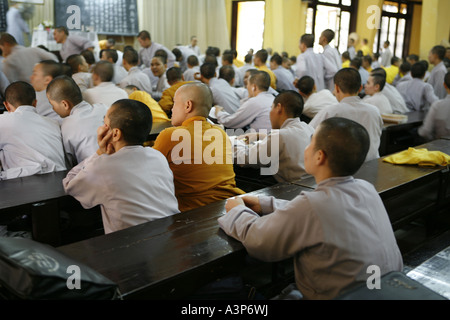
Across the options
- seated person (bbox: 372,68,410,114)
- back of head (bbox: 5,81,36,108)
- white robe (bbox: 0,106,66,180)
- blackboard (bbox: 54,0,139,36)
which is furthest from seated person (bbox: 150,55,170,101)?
blackboard (bbox: 54,0,139,36)

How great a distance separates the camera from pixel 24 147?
8.36ft

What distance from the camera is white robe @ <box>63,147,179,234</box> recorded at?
184cm

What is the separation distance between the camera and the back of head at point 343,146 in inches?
57.4

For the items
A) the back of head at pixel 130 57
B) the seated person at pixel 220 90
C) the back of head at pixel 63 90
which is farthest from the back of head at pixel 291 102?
the back of head at pixel 130 57

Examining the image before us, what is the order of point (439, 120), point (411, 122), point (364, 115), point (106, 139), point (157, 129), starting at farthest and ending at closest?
1. point (411, 122)
2. point (439, 120)
3. point (157, 129)
4. point (364, 115)
5. point (106, 139)

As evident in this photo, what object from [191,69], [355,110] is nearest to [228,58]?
[191,69]

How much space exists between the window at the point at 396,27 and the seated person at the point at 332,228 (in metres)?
14.9

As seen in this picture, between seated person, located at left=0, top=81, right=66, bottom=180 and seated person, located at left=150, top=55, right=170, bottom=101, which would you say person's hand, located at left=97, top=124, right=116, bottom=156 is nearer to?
seated person, located at left=0, top=81, right=66, bottom=180

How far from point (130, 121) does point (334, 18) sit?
12597mm

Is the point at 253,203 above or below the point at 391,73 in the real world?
below

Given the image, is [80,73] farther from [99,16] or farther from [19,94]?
[99,16]

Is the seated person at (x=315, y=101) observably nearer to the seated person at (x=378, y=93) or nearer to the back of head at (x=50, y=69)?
the seated person at (x=378, y=93)

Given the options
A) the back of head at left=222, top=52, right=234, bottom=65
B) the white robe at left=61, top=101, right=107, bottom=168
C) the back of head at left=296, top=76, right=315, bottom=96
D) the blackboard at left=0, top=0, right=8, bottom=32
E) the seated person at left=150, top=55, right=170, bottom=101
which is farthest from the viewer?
the blackboard at left=0, top=0, right=8, bottom=32
